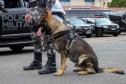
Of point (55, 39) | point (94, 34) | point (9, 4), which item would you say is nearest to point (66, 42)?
point (55, 39)

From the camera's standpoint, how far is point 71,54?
8.48 meters

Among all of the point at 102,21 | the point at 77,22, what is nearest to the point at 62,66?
the point at 77,22

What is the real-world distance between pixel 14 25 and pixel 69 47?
4925 millimetres

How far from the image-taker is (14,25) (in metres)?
13.2

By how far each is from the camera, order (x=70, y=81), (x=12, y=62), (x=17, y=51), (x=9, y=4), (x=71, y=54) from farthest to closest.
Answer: (x=17, y=51) < (x=9, y=4) < (x=12, y=62) < (x=71, y=54) < (x=70, y=81)

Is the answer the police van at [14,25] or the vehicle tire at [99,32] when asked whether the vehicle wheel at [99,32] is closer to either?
the vehicle tire at [99,32]

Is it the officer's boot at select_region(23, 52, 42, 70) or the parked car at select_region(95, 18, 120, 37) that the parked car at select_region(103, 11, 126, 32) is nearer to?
the parked car at select_region(95, 18, 120, 37)

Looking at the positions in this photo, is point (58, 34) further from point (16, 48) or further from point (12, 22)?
point (16, 48)

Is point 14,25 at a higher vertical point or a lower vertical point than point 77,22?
higher

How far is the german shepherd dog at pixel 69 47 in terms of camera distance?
8414mm

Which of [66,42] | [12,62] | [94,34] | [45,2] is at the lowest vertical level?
[94,34]

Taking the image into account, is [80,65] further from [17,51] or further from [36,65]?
[17,51]

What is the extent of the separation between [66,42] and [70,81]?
35.0 inches

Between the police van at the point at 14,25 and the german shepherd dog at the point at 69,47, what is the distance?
171 inches
